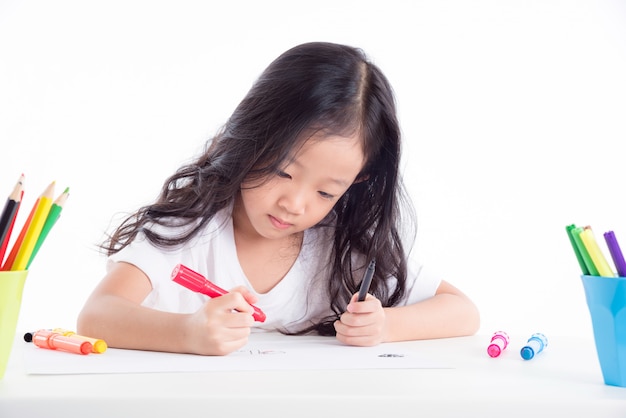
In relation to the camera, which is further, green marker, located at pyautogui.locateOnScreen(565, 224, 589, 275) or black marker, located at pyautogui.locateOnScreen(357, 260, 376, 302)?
black marker, located at pyautogui.locateOnScreen(357, 260, 376, 302)

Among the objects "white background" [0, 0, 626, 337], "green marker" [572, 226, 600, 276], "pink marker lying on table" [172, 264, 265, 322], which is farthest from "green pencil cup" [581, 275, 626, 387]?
"white background" [0, 0, 626, 337]

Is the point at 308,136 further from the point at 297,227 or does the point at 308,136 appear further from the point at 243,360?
the point at 243,360

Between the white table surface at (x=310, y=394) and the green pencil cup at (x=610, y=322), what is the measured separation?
15mm

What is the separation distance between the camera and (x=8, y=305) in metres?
0.60

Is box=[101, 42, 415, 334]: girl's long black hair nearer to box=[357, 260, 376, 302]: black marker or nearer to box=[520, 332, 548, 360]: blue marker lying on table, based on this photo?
box=[357, 260, 376, 302]: black marker

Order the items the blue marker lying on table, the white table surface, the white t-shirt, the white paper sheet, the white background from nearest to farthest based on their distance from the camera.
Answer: the white table surface
the white paper sheet
the blue marker lying on table
the white t-shirt
the white background

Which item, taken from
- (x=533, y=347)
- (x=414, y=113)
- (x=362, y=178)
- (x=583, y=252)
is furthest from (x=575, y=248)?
(x=414, y=113)

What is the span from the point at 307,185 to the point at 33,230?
422 millimetres

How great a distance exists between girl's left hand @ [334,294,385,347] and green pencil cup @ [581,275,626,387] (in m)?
0.28

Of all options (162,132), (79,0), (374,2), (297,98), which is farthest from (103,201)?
(297,98)

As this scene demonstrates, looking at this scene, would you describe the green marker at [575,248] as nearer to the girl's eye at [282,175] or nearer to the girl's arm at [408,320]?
the girl's arm at [408,320]

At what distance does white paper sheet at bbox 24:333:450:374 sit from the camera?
663 millimetres

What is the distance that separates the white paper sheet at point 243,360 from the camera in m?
0.66

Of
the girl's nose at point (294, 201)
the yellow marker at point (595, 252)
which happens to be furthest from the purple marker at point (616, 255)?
the girl's nose at point (294, 201)
